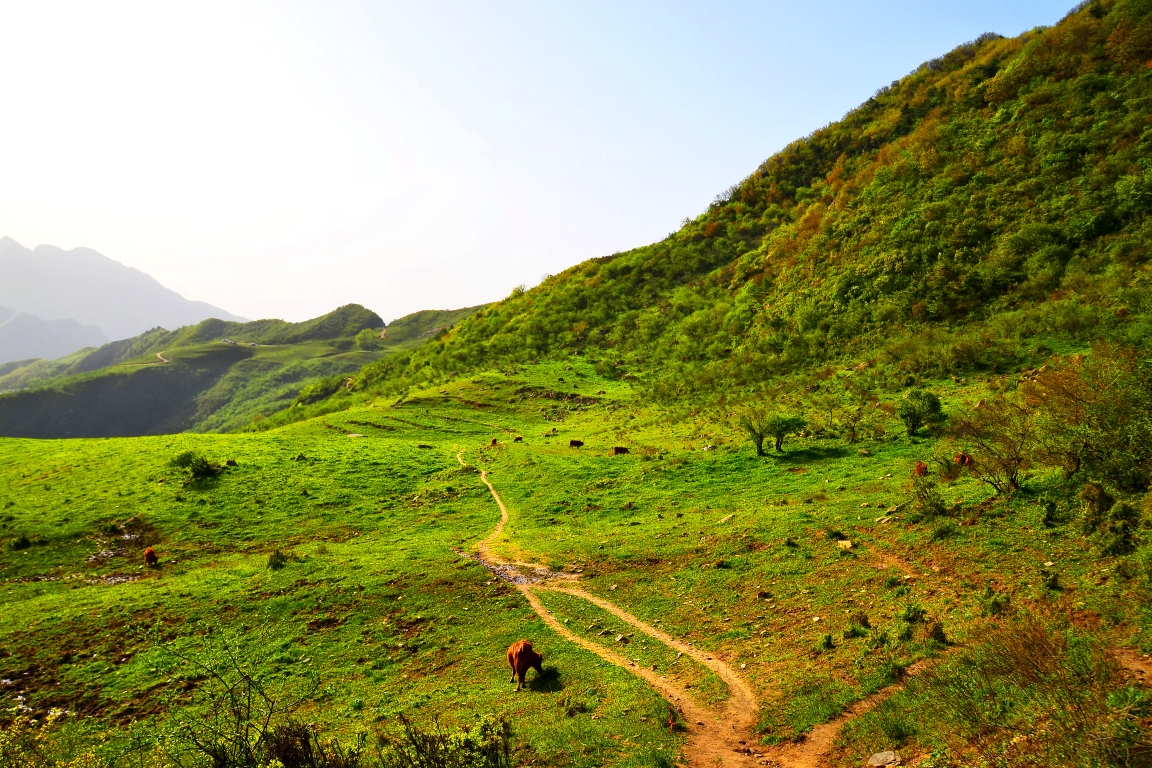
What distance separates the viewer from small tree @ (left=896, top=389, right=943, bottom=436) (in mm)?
24750

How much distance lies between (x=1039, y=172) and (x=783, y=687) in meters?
50.6

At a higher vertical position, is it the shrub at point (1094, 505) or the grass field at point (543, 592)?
the shrub at point (1094, 505)

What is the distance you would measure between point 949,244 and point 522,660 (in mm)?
46064

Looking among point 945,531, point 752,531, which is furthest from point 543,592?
point 945,531

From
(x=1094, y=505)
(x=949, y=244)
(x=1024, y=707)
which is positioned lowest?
(x=1024, y=707)

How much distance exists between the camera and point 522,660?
1254cm

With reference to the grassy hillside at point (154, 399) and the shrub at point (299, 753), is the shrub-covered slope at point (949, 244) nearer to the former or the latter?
the shrub at point (299, 753)

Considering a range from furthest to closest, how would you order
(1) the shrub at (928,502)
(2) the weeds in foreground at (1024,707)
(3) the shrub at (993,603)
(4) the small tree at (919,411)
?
(4) the small tree at (919,411)
(1) the shrub at (928,502)
(3) the shrub at (993,603)
(2) the weeds in foreground at (1024,707)

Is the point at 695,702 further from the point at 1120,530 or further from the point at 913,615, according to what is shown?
the point at 1120,530

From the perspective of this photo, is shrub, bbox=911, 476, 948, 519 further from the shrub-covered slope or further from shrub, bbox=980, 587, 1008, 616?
the shrub-covered slope

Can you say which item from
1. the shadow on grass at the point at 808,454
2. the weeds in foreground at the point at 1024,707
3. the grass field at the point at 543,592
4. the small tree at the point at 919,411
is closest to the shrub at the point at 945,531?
the grass field at the point at 543,592

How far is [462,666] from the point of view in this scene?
14.0m

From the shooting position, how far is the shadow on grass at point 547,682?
12.2m

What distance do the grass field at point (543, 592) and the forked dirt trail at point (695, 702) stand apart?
1.05 ft
